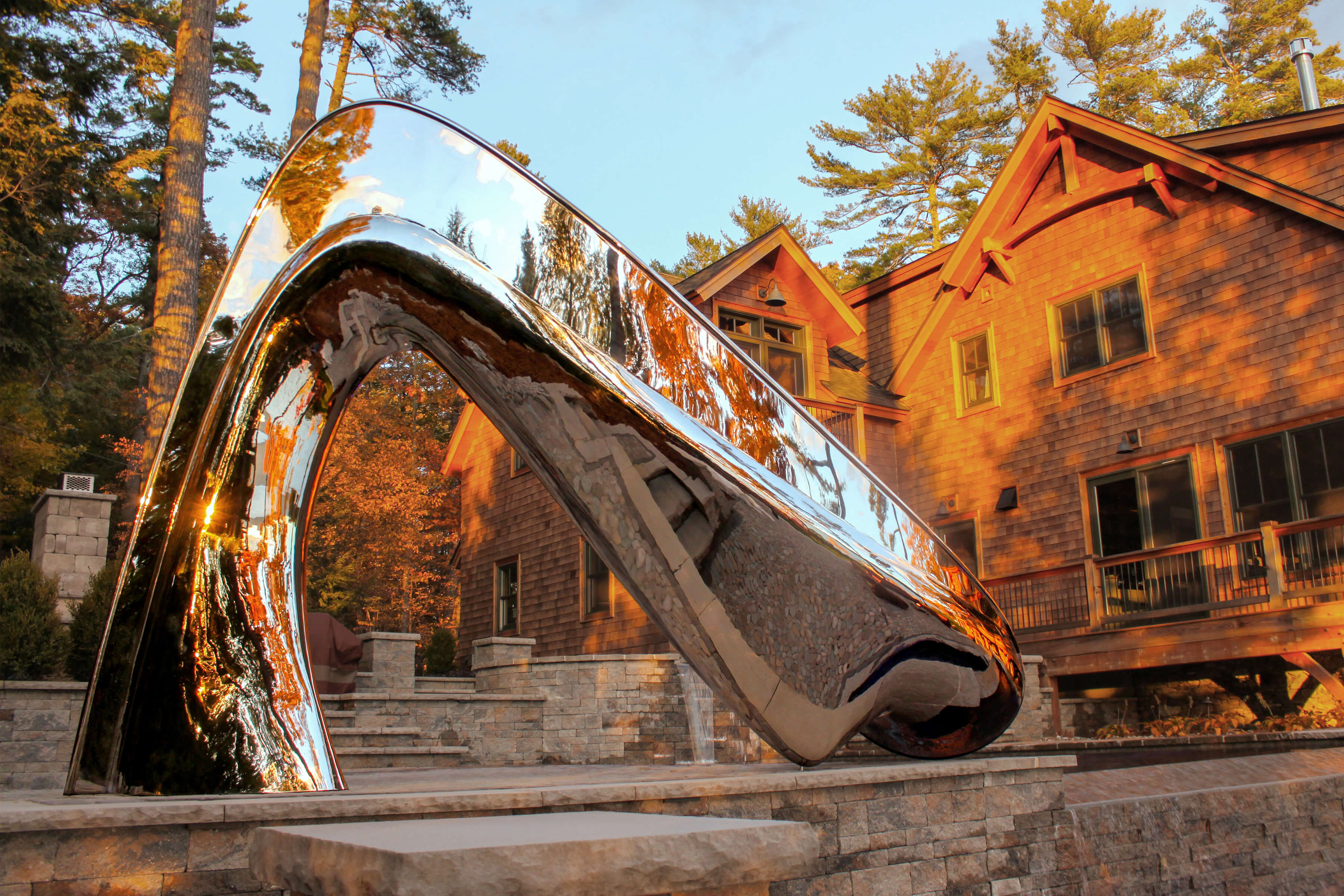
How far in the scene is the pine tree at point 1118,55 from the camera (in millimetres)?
30094

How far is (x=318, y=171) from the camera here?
3.06 m

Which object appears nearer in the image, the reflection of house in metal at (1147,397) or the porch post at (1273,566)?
the porch post at (1273,566)

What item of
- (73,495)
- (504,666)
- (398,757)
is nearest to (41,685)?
(398,757)

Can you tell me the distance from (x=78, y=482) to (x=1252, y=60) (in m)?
33.9

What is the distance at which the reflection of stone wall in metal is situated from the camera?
2803 mm

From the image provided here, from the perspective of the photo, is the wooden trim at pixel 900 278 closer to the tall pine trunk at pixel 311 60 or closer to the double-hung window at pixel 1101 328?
the double-hung window at pixel 1101 328

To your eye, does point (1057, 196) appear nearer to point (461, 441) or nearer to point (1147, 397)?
point (1147, 397)

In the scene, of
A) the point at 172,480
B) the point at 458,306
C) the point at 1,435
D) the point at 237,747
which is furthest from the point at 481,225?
the point at 1,435

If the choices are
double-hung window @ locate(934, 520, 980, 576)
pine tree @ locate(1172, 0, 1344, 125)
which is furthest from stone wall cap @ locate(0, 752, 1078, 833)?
pine tree @ locate(1172, 0, 1344, 125)

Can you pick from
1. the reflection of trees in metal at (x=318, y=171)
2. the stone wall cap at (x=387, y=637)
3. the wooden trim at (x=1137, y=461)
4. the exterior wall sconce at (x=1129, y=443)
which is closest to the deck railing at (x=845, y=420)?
the wooden trim at (x=1137, y=461)

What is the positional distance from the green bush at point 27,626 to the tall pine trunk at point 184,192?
13.2ft

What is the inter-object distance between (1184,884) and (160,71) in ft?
85.1

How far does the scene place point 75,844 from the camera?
7.18 ft

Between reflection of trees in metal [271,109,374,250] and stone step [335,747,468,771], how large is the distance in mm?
6032
